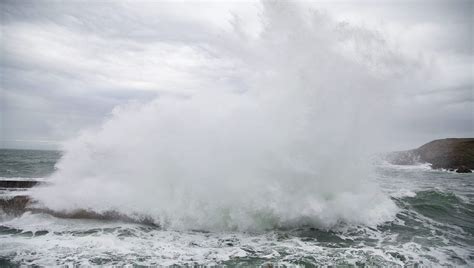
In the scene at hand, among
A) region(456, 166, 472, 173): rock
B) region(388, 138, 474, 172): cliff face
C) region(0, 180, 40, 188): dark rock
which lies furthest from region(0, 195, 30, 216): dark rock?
region(388, 138, 474, 172): cliff face

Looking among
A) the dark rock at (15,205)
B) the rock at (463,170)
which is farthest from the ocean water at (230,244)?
the rock at (463,170)

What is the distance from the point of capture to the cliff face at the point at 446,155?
41.2 meters

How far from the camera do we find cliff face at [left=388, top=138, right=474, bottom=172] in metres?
41.2

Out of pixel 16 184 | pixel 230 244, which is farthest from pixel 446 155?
pixel 16 184

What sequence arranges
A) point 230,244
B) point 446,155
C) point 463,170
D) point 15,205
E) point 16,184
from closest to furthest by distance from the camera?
A: point 230,244, point 15,205, point 16,184, point 463,170, point 446,155

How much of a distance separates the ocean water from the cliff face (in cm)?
3911

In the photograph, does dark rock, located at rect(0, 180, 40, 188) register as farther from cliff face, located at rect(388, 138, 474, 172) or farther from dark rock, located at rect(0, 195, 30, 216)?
cliff face, located at rect(388, 138, 474, 172)

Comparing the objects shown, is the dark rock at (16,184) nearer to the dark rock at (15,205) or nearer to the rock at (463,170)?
the dark rock at (15,205)

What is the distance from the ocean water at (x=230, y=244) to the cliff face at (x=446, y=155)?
3911 cm

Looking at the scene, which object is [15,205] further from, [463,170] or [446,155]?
[446,155]

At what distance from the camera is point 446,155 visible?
154ft

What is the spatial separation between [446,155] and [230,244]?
53.6 metres

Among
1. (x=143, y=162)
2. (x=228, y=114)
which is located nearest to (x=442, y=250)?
(x=228, y=114)

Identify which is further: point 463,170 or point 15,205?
point 463,170
